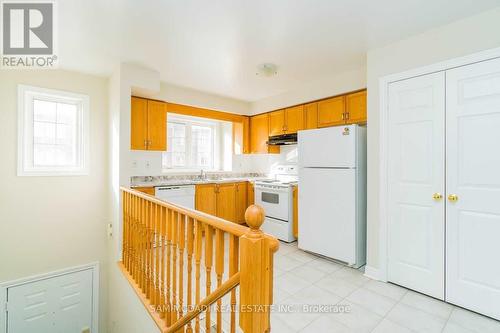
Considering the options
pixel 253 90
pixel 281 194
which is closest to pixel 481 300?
pixel 281 194

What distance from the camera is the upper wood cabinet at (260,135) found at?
4562 mm

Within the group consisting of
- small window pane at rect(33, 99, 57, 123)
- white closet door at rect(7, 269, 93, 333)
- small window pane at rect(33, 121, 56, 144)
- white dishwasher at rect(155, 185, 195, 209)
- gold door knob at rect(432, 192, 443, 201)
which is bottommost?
white closet door at rect(7, 269, 93, 333)

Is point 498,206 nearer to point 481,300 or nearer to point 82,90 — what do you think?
point 481,300

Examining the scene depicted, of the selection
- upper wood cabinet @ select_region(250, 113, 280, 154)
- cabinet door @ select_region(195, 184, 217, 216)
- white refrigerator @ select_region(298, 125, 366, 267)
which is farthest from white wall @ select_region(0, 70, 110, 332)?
white refrigerator @ select_region(298, 125, 366, 267)

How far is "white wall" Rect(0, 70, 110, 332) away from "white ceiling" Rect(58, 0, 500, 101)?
41 centimetres

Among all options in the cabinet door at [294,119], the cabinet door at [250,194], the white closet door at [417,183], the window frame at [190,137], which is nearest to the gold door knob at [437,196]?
the white closet door at [417,183]

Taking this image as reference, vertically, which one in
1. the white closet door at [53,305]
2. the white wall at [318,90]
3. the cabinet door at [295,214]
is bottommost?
the white closet door at [53,305]

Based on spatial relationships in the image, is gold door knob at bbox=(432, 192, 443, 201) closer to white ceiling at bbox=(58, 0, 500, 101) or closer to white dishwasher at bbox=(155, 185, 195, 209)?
white ceiling at bbox=(58, 0, 500, 101)

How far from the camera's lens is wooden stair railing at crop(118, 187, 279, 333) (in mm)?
979

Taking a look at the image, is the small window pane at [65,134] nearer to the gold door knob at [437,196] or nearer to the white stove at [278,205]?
the white stove at [278,205]

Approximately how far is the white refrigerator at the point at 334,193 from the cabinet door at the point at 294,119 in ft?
2.32

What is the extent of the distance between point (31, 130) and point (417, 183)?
15.1ft

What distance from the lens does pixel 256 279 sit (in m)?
0.98

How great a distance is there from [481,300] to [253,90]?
12.3 feet
